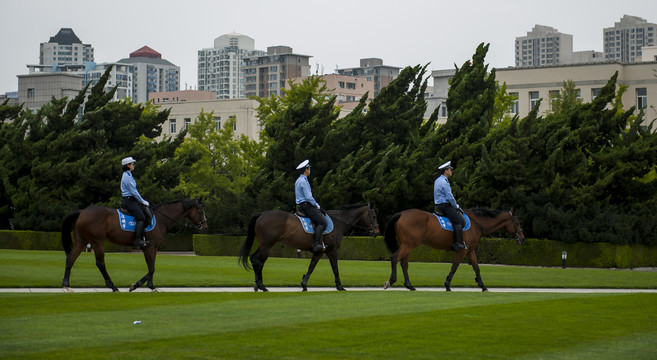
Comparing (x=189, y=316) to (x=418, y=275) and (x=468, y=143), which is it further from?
(x=468, y=143)

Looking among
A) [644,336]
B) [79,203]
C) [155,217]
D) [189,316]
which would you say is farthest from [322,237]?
[79,203]

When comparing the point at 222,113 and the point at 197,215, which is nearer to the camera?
the point at 197,215

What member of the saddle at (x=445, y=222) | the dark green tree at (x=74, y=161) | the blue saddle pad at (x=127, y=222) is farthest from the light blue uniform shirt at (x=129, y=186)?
the dark green tree at (x=74, y=161)

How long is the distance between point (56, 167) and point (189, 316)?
39.5 metres

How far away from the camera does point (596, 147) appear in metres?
44.3

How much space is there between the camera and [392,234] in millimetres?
23172

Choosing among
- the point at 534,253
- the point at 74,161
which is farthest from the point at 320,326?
the point at 74,161

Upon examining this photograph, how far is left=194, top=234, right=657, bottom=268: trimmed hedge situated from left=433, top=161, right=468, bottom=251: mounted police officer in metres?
14.8

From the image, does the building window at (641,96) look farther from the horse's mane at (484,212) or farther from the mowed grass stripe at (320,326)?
the mowed grass stripe at (320,326)

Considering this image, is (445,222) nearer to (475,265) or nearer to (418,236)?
(418,236)

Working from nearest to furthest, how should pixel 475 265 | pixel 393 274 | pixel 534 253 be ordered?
pixel 393 274
pixel 475 265
pixel 534 253

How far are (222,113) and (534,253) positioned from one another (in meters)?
98.7

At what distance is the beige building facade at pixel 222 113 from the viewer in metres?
133

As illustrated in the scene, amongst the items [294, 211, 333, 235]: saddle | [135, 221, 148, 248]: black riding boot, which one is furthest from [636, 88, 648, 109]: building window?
[135, 221, 148, 248]: black riding boot
